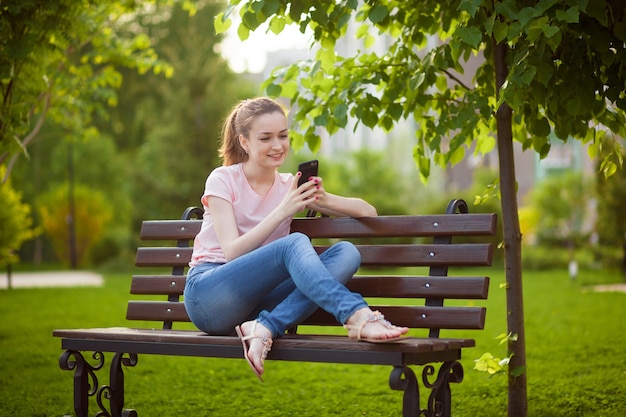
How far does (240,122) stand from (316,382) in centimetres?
329

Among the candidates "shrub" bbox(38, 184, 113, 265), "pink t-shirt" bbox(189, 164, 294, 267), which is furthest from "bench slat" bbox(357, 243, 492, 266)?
"shrub" bbox(38, 184, 113, 265)

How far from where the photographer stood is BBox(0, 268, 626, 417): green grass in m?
6.10

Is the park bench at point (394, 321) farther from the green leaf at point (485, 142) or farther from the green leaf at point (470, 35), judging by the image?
the green leaf at point (485, 142)

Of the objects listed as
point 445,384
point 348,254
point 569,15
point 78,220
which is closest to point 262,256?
point 348,254

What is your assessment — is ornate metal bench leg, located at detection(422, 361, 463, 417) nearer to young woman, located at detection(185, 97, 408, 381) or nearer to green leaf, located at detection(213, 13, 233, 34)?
young woman, located at detection(185, 97, 408, 381)

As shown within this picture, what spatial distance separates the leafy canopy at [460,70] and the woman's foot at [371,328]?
1208 mm

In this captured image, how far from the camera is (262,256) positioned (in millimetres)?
4367

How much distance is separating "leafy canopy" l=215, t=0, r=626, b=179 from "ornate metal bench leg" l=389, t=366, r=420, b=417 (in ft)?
4.42

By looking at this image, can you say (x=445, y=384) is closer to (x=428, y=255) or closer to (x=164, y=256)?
(x=428, y=255)

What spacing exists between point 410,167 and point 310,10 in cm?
4260

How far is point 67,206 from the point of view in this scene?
3117 cm

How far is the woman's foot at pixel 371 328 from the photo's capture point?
12.7ft

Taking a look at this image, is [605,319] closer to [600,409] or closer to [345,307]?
[600,409]

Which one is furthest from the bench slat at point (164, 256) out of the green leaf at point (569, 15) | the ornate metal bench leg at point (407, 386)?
the green leaf at point (569, 15)
